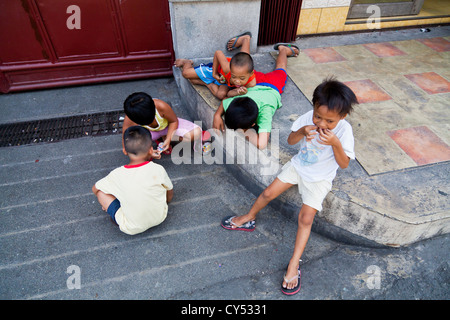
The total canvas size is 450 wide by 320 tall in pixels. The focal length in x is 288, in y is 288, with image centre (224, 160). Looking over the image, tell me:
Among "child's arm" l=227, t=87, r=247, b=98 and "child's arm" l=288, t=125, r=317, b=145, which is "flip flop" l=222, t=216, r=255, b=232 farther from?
"child's arm" l=227, t=87, r=247, b=98

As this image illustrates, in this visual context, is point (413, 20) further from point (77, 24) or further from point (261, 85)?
point (77, 24)

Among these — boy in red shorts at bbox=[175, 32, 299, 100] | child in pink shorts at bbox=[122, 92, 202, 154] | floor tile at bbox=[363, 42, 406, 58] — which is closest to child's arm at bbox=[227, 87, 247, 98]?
boy in red shorts at bbox=[175, 32, 299, 100]

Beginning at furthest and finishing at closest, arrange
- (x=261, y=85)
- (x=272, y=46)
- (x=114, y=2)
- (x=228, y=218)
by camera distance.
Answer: (x=272, y=46) → (x=114, y=2) → (x=261, y=85) → (x=228, y=218)

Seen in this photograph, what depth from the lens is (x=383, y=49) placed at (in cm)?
395

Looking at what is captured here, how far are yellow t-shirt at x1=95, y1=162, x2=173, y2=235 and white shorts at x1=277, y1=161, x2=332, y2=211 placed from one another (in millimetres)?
1027

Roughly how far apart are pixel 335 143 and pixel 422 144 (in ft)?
4.35

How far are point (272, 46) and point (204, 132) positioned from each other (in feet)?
5.54

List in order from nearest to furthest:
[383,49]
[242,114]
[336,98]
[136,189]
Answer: [336,98] → [136,189] → [242,114] → [383,49]

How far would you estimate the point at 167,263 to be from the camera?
7.40 feet

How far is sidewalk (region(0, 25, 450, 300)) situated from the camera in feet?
6.91

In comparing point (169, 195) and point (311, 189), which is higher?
point (311, 189)

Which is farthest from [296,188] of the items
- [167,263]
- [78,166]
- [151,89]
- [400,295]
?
[151,89]

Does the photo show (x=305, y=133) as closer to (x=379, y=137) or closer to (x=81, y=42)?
(x=379, y=137)

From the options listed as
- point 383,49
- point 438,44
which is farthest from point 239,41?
point 438,44
